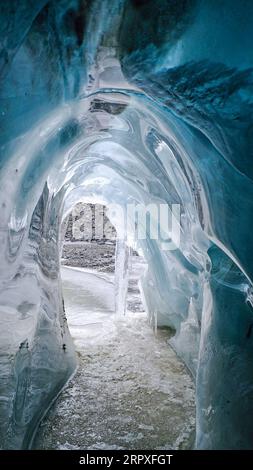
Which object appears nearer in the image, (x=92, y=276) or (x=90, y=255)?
(x=92, y=276)

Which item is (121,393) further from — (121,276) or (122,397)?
(121,276)

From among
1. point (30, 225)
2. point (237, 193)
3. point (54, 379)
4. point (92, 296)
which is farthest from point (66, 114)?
point (92, 296)

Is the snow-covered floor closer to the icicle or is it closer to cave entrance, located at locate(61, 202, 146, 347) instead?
cave entrance, located at locate(61, 202, 146, 347)

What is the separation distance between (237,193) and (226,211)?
0.20 metres

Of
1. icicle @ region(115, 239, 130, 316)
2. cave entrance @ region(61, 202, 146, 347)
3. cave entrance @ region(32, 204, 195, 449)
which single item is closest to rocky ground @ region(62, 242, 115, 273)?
cave entrance @ region(61, 202, 146, 347)

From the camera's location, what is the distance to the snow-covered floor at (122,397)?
302 cm

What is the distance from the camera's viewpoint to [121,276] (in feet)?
23.9

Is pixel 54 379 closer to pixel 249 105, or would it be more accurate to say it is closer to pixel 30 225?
pixel 30 225

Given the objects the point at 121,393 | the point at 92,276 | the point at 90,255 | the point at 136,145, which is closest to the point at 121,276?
the point at 121,393

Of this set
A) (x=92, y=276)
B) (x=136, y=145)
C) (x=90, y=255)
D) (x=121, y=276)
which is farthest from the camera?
(x=90, y=255)

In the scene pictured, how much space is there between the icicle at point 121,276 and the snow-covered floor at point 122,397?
88 centimetres

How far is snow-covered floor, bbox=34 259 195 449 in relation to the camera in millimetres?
3021

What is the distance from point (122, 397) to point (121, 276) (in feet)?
12.0

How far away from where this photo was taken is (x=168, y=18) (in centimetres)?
157
